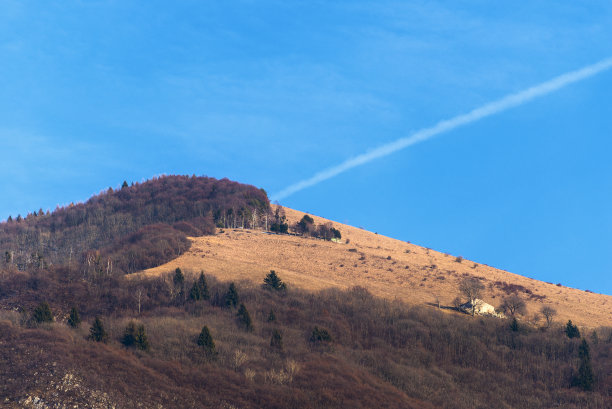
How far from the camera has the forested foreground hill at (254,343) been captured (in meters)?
39.1

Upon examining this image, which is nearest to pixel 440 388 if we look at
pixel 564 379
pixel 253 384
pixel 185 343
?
pixel 564 379

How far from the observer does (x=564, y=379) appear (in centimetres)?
4753

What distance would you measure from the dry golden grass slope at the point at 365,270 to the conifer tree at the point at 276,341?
19.0m

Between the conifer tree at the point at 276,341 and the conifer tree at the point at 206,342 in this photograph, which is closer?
the conifer tree at the point at 206,342

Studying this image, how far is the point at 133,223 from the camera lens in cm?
11162

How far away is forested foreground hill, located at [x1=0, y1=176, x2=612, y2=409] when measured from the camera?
128ft

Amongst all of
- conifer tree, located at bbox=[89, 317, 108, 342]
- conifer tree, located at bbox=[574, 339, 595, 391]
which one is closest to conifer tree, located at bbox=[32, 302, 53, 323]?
conifer tree, located at bbox=[89, 317, 108, 342]

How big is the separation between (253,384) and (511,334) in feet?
97.5

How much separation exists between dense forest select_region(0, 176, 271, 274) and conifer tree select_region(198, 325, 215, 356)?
1214 inches

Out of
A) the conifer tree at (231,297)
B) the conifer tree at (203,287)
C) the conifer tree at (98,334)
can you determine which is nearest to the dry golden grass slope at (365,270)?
the conifer tree at (203,287)

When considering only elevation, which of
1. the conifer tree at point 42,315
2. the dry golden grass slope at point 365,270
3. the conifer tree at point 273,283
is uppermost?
the dry golden grass slope at point 365,270

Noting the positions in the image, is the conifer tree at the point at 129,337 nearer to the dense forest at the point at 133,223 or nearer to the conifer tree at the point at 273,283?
the conifer tree at the point at 273,283

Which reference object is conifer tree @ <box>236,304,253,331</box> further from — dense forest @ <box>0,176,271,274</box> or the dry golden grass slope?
dense forest @ <box>0,176,271,274</box>

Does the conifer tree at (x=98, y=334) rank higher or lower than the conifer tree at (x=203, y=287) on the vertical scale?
lower
